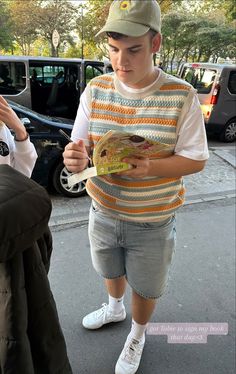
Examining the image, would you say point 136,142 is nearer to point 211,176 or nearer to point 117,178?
point 117,178

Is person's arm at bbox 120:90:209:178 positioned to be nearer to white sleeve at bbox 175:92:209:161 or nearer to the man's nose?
white sleeve at bbox 175:92:209:161

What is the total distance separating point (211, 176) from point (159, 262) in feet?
11.9

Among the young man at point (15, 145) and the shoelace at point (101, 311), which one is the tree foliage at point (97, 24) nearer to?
the shoelace at point (101, 311)

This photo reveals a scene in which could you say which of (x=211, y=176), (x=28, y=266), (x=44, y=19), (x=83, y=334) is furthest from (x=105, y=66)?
(x=44, y=19)

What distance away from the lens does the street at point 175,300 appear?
2.00 meters

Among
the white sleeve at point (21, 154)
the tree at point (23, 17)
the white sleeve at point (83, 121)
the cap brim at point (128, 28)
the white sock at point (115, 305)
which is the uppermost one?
the tree at point (23, 17)

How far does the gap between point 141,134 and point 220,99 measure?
6213 millimetres

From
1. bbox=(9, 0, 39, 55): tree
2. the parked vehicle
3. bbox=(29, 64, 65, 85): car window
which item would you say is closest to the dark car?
bbox=(29, 64, 65, 85): car window

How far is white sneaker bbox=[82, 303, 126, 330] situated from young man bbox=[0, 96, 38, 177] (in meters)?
1.19

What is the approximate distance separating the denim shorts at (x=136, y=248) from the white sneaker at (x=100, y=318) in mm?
557

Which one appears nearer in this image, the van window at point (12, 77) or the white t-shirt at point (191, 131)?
the white t-shirt at point (191, 131)

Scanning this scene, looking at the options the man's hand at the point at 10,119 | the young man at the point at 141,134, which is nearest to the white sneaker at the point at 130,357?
the young man at the point at 141,134

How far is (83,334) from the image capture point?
2156 millimetres

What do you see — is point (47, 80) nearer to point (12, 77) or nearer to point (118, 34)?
point (12, 77)
